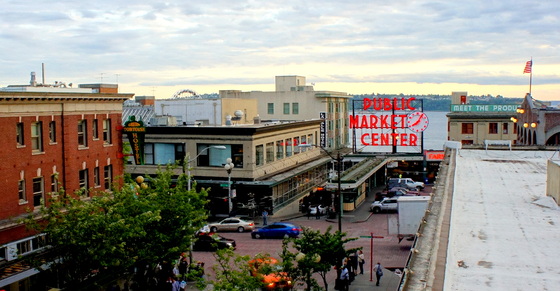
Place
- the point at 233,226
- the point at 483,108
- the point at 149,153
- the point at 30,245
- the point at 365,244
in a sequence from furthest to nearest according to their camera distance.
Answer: the point at 483,108 → the point at 149,153 → the point at 233,226 → the point at 365,244 → the point at 30,245

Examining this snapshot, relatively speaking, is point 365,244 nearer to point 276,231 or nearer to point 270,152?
point 276,231

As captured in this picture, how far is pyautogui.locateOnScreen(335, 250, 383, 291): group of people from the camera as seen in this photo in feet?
101

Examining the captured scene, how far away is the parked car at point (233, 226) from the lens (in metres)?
48.6

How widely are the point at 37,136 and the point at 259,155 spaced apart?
1074 inches

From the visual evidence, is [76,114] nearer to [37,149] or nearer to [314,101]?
[37,149]

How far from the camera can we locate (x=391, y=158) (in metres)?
81.4

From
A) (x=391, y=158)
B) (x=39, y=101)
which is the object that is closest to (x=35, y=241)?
(x=39, y=101)

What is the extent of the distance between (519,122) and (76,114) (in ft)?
193

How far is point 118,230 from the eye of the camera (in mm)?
25453

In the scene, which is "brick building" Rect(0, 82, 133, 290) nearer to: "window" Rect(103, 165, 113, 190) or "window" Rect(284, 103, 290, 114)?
"window" Rect(103, 165, 113, 190)

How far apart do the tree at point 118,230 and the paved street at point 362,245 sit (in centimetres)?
297

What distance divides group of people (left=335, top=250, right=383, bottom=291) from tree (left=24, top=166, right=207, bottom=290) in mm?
7385

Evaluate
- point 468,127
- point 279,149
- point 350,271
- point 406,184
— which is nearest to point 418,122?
point 468,127

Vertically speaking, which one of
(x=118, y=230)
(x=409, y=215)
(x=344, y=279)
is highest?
(x=118, y=230)
